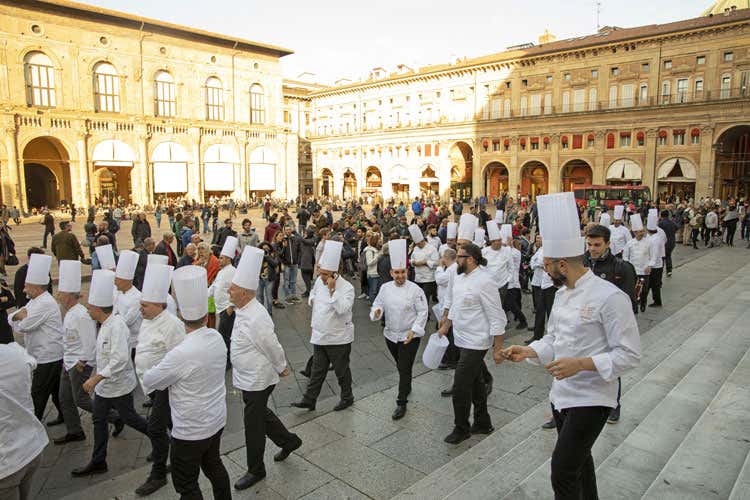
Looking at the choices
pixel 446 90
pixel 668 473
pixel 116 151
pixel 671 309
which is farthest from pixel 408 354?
pixel 446 90

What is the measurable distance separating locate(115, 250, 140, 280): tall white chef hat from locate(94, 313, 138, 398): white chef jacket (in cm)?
112

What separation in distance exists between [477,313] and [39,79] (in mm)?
39015

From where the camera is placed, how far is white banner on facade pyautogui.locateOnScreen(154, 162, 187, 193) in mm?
38406

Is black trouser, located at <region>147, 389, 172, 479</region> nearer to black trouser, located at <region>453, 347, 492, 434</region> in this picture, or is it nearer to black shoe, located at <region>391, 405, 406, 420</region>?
black shoe, located at <region>391, 405, 406, 420</region>

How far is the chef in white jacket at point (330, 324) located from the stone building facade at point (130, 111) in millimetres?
35144

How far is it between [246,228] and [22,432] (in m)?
7.83

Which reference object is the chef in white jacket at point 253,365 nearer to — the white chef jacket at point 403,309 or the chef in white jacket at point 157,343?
the chef in white jacket at point 157,343

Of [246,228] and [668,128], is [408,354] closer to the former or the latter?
[246,228]

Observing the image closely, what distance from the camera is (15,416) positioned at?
3.00 meters

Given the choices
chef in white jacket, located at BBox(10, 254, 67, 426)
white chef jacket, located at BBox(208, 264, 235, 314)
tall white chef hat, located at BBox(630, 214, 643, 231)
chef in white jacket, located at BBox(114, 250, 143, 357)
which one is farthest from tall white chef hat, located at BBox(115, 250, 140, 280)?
tall white chef hat, located at BBox(630, 214, 643, 231)

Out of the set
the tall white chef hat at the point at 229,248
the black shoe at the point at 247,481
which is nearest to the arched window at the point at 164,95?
the tall white chef hat at the point at 229,248

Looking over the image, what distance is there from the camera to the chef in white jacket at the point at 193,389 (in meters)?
3.35

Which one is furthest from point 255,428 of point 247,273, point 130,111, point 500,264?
point 130,111

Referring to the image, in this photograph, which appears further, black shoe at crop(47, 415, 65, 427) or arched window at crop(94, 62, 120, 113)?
arched window at crop(94, 62, 120, 113)
